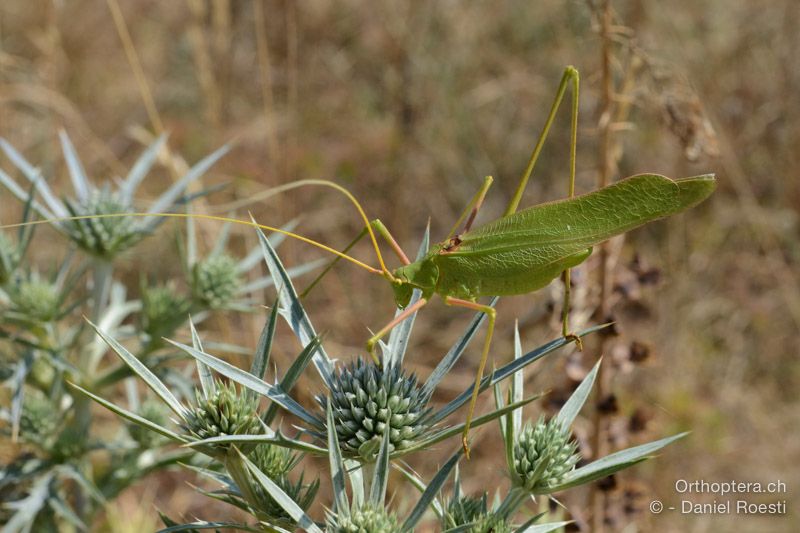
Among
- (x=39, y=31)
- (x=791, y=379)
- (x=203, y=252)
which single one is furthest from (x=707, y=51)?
(x=39, y=31)

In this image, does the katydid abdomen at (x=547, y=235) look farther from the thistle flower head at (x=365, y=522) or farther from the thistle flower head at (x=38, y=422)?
the thistle flower head at (x=38, y=422)

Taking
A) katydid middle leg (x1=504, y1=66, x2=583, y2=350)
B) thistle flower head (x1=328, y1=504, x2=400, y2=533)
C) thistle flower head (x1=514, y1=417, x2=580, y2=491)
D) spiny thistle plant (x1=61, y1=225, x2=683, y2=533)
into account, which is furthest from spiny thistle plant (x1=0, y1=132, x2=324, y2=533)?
thistle flower head (x1=514, y1=417, x2=580, y2=491)

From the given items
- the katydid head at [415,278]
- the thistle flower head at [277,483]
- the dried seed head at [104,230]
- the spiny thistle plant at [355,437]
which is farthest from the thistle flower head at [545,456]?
the dried seed head at [104,230]

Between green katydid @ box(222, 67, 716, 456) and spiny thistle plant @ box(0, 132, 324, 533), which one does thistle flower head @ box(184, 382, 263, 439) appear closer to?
green katydid @ box(222, 67, 716, 456)

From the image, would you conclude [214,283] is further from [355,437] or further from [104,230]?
[355,437]

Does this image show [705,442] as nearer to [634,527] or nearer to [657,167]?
[634,527]

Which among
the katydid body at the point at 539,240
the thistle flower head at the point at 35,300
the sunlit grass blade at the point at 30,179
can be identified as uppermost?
the sunlit grass blade at the point at 30,179

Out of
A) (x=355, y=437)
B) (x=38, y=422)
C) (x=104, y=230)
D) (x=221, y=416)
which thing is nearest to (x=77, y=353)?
(x=38, y=422)
